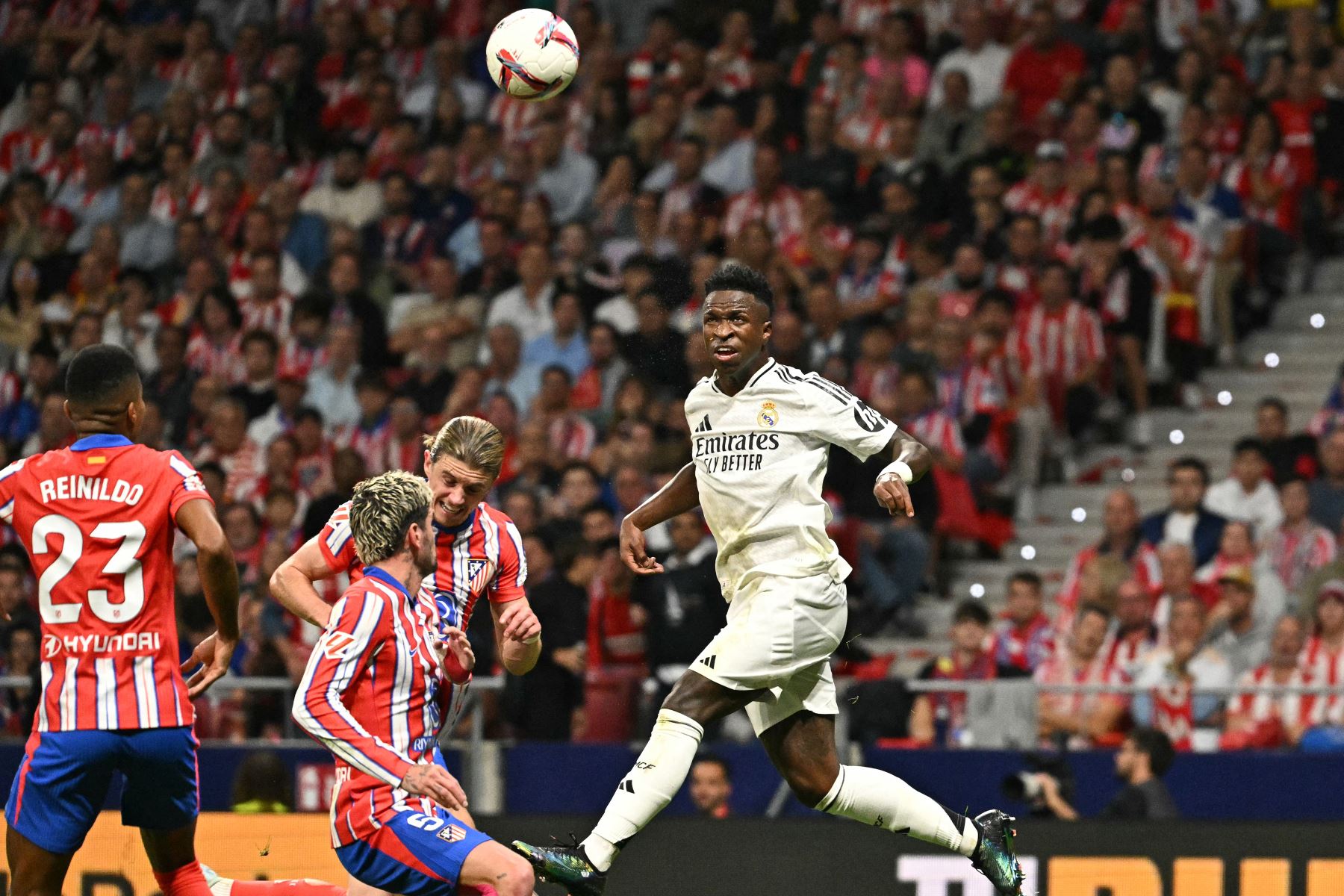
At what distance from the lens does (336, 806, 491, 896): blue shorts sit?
18.2 feet

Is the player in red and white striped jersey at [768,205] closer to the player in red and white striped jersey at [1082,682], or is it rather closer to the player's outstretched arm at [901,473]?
the player in red and white striped jersey at [1082,682]

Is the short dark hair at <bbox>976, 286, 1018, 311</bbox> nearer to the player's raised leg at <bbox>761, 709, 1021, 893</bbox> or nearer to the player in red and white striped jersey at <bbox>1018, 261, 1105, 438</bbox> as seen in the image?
the player in red and white striped jersey at <bbox>1018, 261, 1105, 438</bbox>

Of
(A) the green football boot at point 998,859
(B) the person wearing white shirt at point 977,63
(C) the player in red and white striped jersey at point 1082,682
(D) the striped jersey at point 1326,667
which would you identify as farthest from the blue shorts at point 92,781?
(B) the person wearing white shirt at point 977,63

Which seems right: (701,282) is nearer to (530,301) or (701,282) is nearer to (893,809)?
(530,301)

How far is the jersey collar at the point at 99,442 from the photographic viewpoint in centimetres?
596

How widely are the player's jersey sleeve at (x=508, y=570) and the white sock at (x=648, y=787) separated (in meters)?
0.78

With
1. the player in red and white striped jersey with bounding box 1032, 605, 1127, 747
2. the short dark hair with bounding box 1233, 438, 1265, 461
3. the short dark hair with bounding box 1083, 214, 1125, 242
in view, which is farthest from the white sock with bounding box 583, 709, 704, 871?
the short dark hair with bounding box 1083, 214, 1125, 242

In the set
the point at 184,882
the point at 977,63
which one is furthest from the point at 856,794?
the point at 977,63

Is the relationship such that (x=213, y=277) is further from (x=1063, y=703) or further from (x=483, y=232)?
(x=1063, y=703)

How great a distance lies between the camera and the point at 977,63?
47.4 ft

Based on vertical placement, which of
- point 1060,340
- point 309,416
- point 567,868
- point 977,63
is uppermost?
point 977,63

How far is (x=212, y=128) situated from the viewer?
1616cm

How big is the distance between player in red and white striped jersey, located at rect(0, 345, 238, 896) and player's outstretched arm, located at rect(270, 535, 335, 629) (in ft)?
1.38

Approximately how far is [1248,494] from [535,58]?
16.7ft
